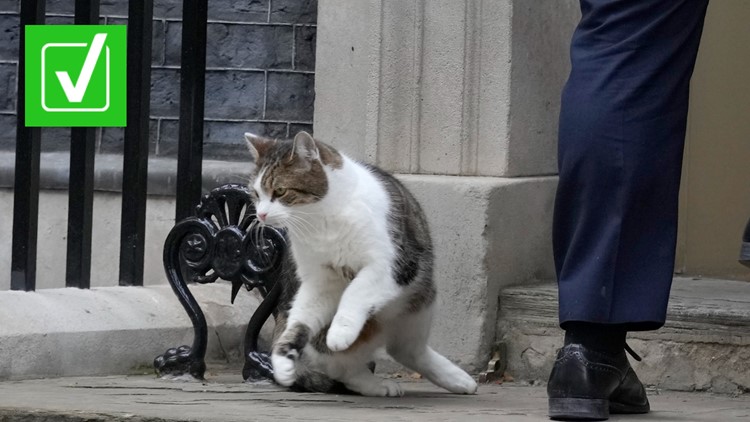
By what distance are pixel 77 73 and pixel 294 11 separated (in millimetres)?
921

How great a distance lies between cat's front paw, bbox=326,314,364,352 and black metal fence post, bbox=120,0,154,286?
1216 mm

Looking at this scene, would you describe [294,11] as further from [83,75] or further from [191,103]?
[83,75]

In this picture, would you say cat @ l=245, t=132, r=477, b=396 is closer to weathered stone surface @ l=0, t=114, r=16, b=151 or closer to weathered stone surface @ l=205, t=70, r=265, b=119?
weathered stone surface @ l=205, t=70, r=265, b=119

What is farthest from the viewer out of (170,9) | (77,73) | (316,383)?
(170,9)

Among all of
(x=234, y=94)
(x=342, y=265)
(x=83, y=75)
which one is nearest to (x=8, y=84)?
(x=234, y=94)

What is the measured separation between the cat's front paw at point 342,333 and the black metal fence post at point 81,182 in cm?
121

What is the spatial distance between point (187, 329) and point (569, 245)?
5.51 ft

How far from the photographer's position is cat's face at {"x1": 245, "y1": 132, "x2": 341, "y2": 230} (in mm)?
3021

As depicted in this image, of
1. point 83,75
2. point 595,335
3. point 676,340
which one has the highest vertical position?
point 83,75

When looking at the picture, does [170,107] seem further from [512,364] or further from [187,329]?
[512,364]

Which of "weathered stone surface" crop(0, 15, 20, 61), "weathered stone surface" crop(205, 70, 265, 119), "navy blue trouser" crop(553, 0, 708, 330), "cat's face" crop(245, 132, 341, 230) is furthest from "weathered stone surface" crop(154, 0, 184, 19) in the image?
"navy blue trouser" crop(553, 0, 708, 330)

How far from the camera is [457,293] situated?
145 inches

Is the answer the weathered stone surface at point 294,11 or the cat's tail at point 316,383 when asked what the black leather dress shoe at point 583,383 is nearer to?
the cat's tail at point 316,383

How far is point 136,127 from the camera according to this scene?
3.85 meters
